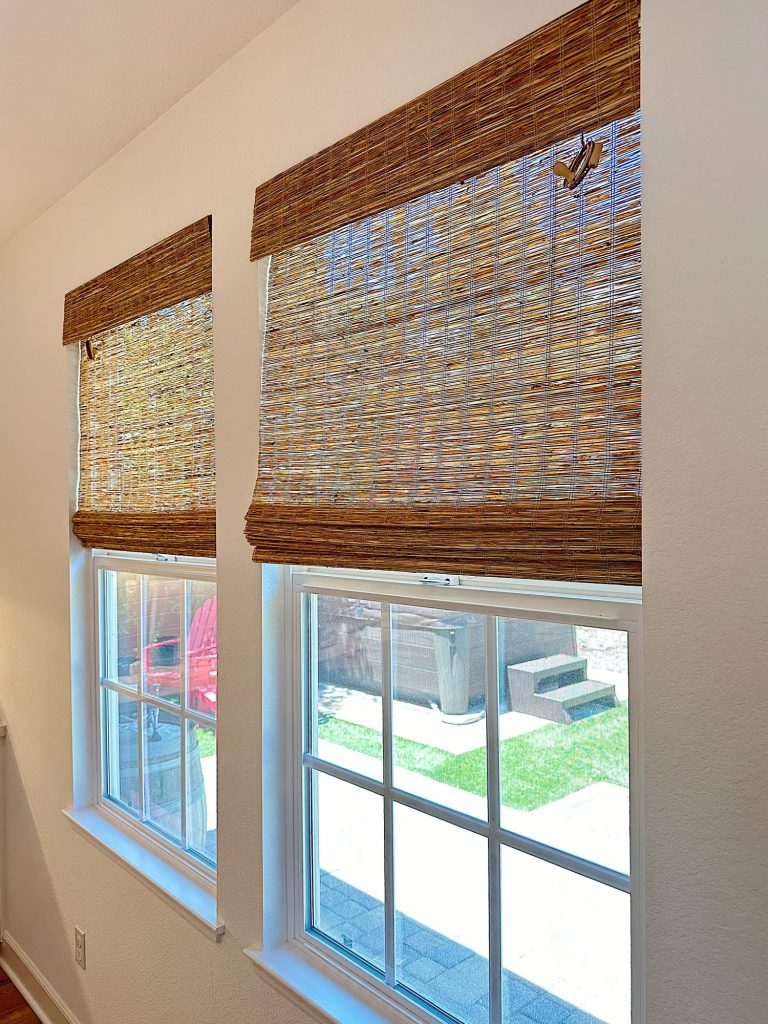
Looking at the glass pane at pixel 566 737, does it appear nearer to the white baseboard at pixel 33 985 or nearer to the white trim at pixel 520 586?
the white trim at pixel 520 586

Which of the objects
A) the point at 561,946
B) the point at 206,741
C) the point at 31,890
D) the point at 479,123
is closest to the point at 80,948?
the point at 31,890

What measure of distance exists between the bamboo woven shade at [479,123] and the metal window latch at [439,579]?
668mm

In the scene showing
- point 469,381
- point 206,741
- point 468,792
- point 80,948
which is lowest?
point 80,948

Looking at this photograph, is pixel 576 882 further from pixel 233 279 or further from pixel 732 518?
pixel 233 279

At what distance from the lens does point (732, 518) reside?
947mm

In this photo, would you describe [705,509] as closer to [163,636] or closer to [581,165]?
[581,165]

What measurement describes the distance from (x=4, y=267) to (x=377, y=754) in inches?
95.1

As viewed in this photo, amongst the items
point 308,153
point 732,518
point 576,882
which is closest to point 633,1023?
point 576,882

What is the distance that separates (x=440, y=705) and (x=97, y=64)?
159cm

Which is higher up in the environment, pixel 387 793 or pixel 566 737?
pixel 566 737

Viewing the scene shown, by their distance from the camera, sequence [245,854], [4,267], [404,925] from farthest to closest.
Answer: [4,267] → [245,854] → [404,925]

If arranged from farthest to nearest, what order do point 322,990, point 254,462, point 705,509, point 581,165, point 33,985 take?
point 33,985, point 254,462, point 322,990, point 581,165, point 705,509

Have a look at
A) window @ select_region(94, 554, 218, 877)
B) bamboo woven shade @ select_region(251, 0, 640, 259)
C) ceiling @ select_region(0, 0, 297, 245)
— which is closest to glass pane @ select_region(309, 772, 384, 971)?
window @ select_region(94, 554, 218, 877)

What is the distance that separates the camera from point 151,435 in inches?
84.8
